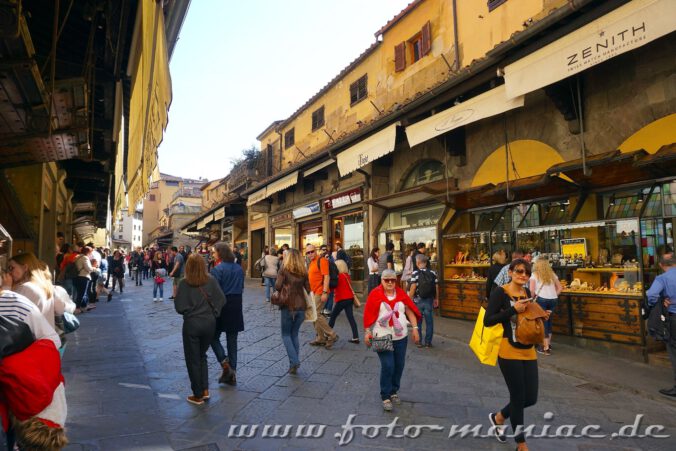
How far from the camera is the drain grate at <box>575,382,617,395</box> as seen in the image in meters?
5.16

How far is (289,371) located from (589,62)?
6.04m

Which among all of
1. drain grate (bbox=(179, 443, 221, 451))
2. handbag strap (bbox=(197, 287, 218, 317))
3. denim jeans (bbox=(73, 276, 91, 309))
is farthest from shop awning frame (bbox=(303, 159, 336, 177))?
drain grate (bbox=(179, 443, 221, 451))

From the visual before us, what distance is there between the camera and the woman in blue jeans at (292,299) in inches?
223

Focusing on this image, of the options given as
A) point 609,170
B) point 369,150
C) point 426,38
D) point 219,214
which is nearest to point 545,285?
point 609,170

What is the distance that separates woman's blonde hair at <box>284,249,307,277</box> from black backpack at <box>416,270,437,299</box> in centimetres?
243

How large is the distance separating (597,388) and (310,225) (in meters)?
14.6

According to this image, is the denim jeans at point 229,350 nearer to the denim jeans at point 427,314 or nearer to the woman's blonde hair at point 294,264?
the woman's blonde hair at point 294,264

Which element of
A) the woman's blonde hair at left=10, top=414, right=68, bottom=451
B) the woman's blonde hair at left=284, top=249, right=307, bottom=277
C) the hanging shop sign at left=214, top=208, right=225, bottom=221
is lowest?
the woman's blonde hair at left=10, top=414, right=68, bottom=451

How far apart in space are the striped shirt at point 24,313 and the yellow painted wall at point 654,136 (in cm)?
830

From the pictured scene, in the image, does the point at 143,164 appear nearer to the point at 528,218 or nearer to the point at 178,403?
the point at 178,403

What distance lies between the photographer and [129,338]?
25.5 feet

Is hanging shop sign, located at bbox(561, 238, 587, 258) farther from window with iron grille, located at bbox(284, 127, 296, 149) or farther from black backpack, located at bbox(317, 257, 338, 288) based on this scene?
window with iron grille, located at bbox(284, 127, 296, 149)

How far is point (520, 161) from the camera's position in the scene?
9.37 m

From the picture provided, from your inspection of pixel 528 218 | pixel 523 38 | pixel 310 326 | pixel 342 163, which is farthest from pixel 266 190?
pixel 523 38
